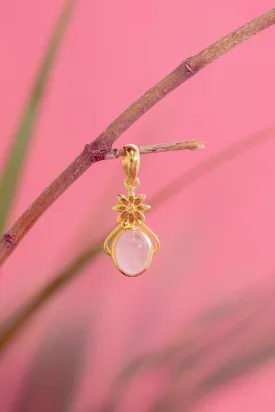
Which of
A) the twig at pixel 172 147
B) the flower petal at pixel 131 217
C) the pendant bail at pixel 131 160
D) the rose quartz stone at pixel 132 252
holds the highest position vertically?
the pendant bail at pixel 131 160

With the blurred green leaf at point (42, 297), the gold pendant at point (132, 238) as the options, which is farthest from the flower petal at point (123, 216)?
the blurred green leaf at point (42, 297)

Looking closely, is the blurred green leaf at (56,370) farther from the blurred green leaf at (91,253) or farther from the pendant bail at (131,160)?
the pendant bail at (131,160)

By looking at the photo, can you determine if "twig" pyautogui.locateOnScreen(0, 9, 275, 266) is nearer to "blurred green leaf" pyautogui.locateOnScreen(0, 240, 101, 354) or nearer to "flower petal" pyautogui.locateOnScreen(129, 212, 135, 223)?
"flower petal" pyautogui.locateOnScreen(129, 212, 135, 223)

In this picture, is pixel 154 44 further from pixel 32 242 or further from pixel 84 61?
pixel 32 242

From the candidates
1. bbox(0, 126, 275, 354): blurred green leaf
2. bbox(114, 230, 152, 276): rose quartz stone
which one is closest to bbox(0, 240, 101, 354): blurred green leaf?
bbox(0, 126, 275, 354): blurred green leaf

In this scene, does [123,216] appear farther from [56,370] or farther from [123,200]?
[56,370]

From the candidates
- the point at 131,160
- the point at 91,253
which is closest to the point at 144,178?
the point at 91,253
